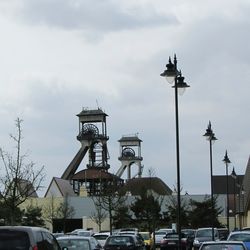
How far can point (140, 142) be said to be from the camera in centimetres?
14488

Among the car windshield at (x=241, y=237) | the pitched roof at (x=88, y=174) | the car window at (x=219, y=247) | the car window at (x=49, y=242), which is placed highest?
the pitched roof at (x=88, y=174)

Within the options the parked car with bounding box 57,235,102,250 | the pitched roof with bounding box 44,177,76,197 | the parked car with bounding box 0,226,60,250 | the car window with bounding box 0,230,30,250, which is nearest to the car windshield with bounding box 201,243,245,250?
the parked car with bounding box 0,226,60,250

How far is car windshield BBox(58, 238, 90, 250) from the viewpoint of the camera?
82.2 ft

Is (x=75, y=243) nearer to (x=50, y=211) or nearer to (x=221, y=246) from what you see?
(x=221, y=246)

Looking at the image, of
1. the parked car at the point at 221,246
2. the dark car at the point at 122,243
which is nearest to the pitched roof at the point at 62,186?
the dark car at the point at 122,243

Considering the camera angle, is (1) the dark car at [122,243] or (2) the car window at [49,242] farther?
(1) the dark car at [122,243]

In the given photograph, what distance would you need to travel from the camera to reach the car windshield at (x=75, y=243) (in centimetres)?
2506

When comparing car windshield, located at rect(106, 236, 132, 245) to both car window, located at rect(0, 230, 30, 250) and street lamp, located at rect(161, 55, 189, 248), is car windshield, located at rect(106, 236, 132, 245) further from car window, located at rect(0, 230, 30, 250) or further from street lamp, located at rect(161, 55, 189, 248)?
car window, located at rect(0, 230, 30, 250)

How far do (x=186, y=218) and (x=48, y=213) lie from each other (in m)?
16.4

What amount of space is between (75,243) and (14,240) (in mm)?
10035

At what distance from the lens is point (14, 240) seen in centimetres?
1554

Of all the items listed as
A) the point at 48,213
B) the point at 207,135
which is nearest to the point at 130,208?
the point at 48,213

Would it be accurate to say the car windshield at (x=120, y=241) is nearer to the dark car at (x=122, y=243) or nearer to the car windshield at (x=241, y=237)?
the dark car at (x=122, y=243)

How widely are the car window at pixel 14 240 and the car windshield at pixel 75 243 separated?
936 centimetres
